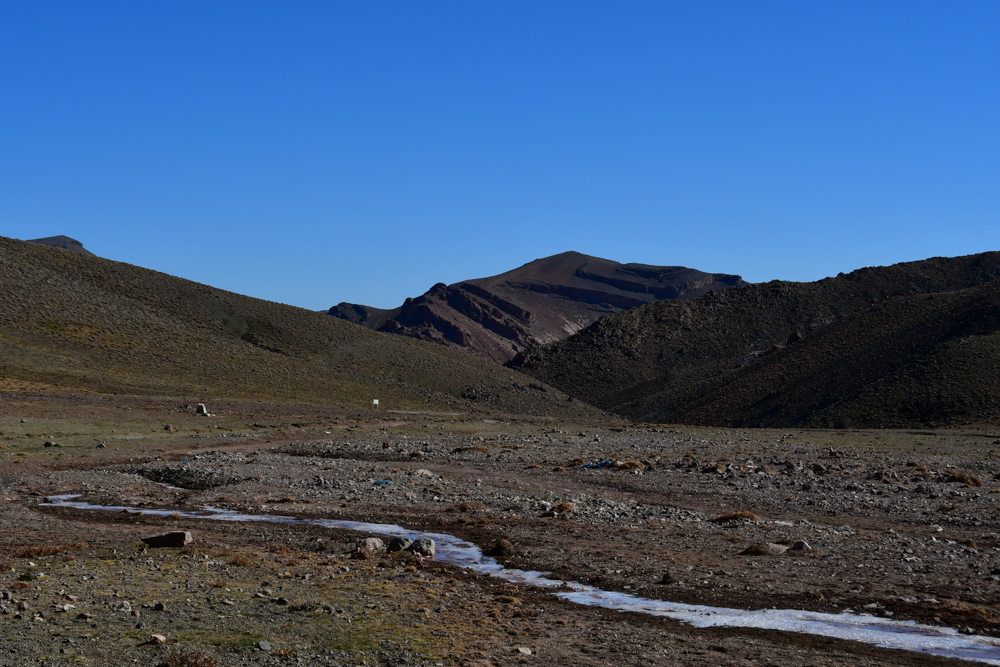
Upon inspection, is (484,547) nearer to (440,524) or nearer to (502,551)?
(502,551)

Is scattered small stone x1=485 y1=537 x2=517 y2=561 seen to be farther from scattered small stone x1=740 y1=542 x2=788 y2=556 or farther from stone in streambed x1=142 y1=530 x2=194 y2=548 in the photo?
stone in streambed x1=142 y1=530 x2=194 y2=548

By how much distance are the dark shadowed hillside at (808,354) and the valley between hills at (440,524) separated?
1.15m

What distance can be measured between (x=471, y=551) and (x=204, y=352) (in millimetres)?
86102

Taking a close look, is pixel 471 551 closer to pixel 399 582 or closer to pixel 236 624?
pixel 399 582

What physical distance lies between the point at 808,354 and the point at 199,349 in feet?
251

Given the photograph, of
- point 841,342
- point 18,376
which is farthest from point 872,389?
point 18,376

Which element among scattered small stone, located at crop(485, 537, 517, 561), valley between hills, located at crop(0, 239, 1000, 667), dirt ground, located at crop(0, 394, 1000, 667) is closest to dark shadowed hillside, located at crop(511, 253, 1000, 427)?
valley between hills, located at crop(0, 239, 1000, 667)

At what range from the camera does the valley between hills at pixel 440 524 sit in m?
12.0

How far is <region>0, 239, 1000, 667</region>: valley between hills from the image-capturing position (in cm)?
1204

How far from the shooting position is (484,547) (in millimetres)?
19594

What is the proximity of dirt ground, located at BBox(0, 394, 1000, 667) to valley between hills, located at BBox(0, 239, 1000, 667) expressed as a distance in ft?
0.25

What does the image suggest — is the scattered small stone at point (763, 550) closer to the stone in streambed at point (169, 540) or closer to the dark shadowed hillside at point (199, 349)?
the stone in streambed at point (169, 540)

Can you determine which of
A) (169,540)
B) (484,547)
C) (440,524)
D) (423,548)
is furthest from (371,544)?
(440,524)

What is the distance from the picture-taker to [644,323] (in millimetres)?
180125
